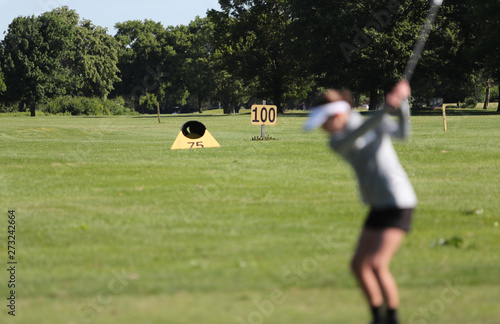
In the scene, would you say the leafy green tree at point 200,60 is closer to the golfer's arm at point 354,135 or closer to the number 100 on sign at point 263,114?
the number 100 on sign at point 263,114

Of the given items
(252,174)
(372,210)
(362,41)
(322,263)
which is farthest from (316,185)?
(362,41)

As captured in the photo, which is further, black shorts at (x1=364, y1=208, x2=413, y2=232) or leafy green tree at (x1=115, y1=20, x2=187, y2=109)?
leafy green tree at (x1=115, y1=20, x2=187, y2=109)

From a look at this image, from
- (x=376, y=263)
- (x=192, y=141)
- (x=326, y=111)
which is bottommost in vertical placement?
(x=192, y=141)

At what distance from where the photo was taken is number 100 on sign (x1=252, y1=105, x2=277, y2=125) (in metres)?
26.6

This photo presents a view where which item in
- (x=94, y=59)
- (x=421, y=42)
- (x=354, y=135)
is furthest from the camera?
(x=94, y=59)

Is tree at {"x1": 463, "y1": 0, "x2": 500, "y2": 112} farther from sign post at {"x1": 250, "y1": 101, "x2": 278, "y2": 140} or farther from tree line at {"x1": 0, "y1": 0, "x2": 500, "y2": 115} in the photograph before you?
sign post at {"x1": 250, "y1": 101, "x2": 278, "y2": 140}

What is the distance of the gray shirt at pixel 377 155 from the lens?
15.9ft

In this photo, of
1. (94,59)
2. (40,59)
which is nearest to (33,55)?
(40,59)

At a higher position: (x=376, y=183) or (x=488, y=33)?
(x=488, y=33)

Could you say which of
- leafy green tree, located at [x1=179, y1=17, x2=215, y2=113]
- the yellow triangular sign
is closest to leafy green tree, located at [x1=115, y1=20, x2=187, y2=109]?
leafy green tree, located at [x1=179, y1=17, x2=215, y2=113]

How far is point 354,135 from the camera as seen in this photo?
4844mm

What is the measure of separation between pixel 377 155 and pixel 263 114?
22156 millimetres

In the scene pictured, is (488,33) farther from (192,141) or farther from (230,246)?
(230,246)

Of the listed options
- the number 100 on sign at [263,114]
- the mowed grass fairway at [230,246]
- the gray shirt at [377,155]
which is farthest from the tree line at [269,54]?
the gray shirt at [377,155]
